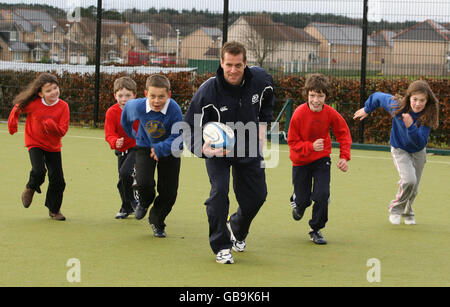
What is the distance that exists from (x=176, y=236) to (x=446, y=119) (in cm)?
850

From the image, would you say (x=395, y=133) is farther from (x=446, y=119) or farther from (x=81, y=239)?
(x=446, y=119)

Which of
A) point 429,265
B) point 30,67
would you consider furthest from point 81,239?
point 30,67

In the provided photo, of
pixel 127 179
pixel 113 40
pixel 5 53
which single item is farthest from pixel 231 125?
pixel 5 53

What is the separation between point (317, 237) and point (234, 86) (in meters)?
1.75

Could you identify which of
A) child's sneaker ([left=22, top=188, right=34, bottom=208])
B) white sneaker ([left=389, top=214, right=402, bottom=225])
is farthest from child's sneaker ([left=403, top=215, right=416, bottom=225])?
child's sneaker ([left=22, top=188, right=34, bottom=208])

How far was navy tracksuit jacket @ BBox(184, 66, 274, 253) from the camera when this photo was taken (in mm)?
6180

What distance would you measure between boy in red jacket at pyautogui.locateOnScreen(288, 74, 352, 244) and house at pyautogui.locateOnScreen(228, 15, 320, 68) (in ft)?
26.4

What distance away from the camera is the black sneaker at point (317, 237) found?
6969 millimetres

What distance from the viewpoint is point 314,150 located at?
6930 mm

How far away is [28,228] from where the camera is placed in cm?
735

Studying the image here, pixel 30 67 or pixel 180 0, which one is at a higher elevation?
pixel 180 0

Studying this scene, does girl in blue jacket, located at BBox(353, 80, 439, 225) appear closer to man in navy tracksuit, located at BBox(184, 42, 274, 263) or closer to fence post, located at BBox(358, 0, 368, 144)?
man in navy tracksuit, located at BBox(184, 42, 274, 263)

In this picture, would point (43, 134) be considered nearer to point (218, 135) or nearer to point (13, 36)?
point (218, 135)
